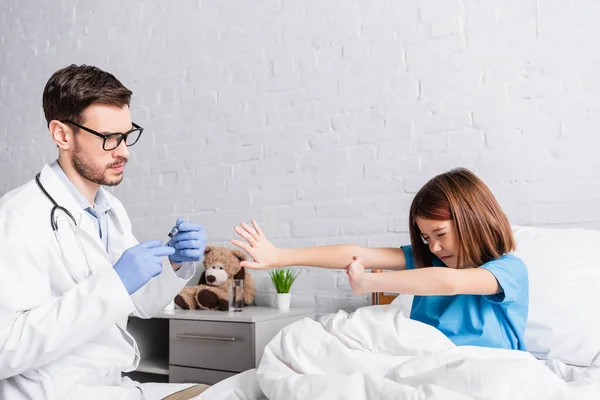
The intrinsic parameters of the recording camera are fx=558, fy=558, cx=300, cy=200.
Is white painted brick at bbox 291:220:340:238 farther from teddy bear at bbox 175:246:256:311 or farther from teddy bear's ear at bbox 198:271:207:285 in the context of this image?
teddy bear's ear at bbox 198:271:207:285

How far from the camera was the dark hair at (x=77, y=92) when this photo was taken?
4.83 ft

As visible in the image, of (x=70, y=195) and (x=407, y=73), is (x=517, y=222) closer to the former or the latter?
(x=407, y=73)

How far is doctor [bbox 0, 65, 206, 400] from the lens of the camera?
1205mm

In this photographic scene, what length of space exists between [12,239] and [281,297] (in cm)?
141

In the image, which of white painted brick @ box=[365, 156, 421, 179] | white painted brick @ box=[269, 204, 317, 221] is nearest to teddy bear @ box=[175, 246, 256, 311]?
white painted brick @ box=[269, 204, 317, 221]

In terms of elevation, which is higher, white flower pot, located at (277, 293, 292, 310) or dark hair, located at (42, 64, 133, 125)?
dark hair, located at (42, 64, 133, 125)

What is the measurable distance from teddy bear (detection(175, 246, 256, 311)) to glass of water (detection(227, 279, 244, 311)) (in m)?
0.05

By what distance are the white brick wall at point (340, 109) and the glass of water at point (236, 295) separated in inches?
9.6

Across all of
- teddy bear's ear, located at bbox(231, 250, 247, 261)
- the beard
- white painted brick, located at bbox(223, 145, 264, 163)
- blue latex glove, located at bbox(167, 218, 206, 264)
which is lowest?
teddy bear's ear, located at bbox(231, 250, 247, 261)

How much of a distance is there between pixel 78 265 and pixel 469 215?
3.29 ft

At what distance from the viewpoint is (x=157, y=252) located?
1.35 m

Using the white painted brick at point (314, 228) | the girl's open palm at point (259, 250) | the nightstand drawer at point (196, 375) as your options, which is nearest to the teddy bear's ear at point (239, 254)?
the white painted brick at point (314, 228)

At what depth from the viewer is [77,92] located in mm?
1469

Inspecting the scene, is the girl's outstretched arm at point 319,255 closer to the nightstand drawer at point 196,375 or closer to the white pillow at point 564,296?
the white pillow at point 564,296
